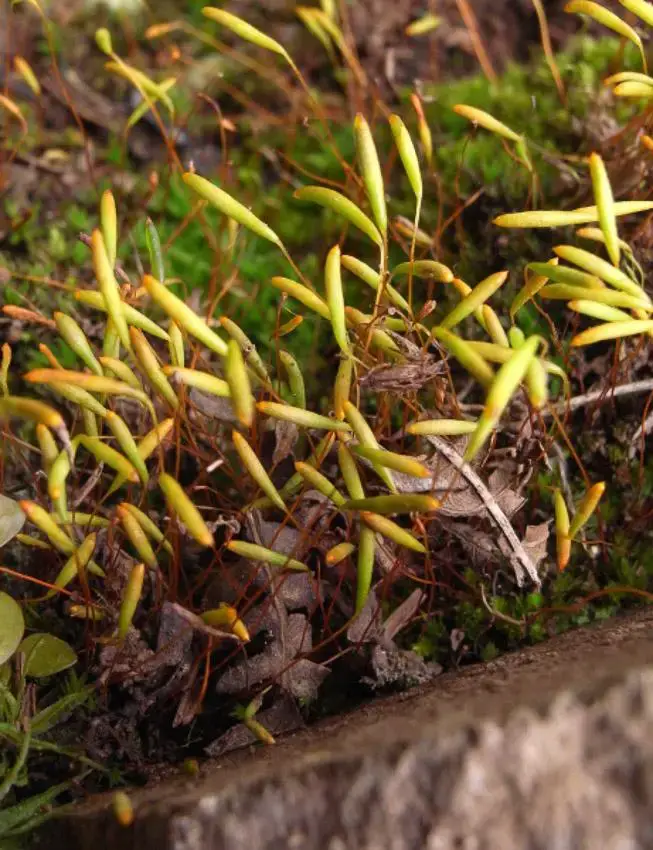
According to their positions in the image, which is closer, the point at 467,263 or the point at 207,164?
the point at 467,263

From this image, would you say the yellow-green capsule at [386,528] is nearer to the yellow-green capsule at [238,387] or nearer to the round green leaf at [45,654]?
the yellow-green capsule at [238,387]

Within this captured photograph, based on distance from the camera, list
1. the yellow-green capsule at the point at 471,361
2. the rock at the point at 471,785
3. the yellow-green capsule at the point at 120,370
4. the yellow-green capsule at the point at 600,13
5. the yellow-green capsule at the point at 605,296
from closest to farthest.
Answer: the rock at the point at 471,785 < the yellow-green capsule at the point at 471,361 < the yellow-green capsule at the point at 605,296 < the yellow-green capsule at the point at 120,370 < the yellow-green capsule at the point at 600,13

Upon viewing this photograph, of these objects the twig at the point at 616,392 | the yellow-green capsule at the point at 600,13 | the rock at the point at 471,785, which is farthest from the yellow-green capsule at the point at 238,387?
the yellow-green capsule at the point at 600,13

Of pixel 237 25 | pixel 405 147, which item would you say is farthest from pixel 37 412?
pixel 237 25

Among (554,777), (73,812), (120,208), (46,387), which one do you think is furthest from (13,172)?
(554,777)

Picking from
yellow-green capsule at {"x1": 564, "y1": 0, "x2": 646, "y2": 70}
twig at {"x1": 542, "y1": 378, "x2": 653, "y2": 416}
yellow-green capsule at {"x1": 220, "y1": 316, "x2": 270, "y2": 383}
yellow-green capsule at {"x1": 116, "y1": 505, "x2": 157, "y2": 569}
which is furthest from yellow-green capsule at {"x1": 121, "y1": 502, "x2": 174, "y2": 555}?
yellow-green capsule at {"x1": 564, "y1": 0, "x2": 646, "y2": 70}

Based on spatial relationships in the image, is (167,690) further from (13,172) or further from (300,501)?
(13,172)

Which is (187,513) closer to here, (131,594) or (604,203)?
(131,594)
